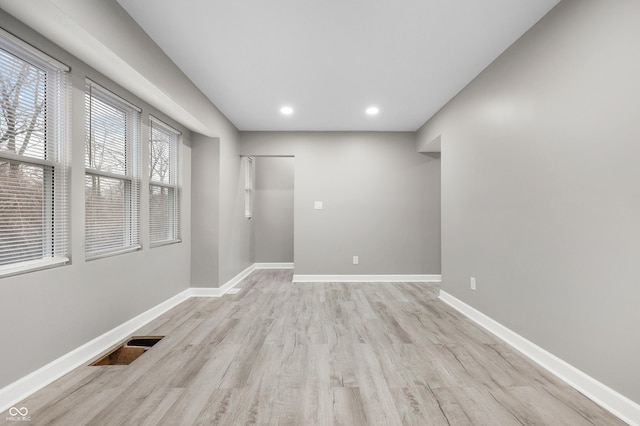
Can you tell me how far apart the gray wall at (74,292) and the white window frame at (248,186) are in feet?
7.71

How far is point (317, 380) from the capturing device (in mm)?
1883

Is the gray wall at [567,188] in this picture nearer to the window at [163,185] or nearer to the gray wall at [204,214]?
the gray wall at [204,214]

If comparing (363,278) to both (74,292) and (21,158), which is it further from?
(21,158)

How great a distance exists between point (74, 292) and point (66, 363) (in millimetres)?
473

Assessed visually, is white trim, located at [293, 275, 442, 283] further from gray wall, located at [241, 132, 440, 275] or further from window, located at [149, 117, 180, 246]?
window, located at [149, 117, 180, 246]

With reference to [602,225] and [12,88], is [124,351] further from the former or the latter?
[602,225]

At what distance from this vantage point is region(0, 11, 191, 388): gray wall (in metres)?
1.64

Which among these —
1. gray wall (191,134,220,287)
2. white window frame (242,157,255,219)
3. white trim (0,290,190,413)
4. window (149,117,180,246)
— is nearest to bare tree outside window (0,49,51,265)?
white trim (0,290,190,413)

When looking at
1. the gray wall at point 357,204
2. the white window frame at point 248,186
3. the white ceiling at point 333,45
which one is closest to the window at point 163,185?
the white ceiling at point 333,45

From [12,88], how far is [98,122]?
2.08ft

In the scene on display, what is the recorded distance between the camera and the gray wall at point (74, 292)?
1.64 m

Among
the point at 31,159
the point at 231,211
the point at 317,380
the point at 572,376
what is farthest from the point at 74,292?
the point at 572,376

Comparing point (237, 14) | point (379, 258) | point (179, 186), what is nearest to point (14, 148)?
point (237, 14)

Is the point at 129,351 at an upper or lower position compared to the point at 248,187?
lower
